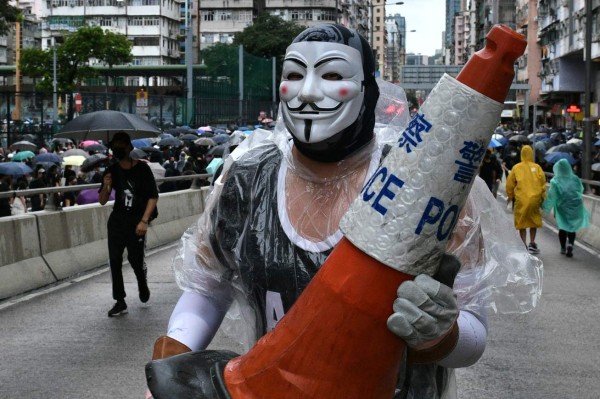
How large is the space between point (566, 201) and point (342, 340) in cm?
1496

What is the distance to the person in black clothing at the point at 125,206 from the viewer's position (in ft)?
34.3

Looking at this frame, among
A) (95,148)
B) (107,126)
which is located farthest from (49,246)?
(95,148)

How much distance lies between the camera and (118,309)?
34.1 ft

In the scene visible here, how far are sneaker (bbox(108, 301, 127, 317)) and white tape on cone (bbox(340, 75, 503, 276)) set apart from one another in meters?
8.60

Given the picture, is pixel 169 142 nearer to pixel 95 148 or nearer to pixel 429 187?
pixel 95 148

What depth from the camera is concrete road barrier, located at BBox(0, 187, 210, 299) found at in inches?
467

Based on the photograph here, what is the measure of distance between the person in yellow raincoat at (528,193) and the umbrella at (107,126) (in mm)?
5548

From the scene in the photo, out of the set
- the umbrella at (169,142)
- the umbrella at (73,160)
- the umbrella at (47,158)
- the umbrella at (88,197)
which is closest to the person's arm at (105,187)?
the umbrella at (88,197)

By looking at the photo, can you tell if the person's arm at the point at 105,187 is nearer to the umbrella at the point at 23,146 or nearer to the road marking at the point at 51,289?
the road marking at the point at 51,289

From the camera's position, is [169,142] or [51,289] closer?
[51,289]

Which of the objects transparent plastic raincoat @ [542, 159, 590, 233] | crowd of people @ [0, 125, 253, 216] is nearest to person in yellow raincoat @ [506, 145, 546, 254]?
transparent plastic raincoat @ [542, 159, 590, 233]

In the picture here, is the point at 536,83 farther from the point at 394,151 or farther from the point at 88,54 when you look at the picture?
the point at 394,151

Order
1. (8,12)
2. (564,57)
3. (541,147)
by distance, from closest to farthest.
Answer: (8,12) < (541,147) < (564,57)

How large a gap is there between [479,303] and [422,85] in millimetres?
97074
